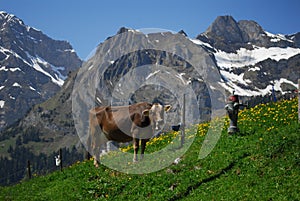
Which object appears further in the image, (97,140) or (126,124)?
(97,140)

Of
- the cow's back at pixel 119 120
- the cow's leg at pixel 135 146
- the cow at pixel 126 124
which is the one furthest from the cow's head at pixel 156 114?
the cow's leg at pixel 135 146

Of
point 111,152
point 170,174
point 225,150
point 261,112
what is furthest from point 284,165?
point 111,152

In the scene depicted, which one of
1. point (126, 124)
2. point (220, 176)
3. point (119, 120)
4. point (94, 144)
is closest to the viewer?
point (220, 176)

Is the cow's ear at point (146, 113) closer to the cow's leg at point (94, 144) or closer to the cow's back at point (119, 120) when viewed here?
the cow's back at point (119, 120)

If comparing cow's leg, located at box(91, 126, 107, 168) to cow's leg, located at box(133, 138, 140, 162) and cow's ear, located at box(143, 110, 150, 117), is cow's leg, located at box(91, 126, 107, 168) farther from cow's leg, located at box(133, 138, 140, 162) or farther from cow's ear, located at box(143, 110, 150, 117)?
cow's ear, located at box(143, 110, 150, 117)

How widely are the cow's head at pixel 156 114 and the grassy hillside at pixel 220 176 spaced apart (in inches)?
91.5

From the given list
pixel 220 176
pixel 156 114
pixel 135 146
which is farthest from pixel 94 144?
pixel 220 176

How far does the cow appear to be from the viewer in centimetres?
2097

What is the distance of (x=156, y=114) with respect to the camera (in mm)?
20797

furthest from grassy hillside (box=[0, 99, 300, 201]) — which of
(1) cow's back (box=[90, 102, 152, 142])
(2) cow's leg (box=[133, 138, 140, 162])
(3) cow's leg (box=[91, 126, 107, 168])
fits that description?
(1) cow's back (box=[90, 102, 152, 142])

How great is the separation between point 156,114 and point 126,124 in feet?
7.76

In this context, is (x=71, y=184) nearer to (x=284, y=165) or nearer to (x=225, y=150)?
(x=225, y=150)

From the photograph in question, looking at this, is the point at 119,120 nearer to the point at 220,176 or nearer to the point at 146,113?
the point at 146,113

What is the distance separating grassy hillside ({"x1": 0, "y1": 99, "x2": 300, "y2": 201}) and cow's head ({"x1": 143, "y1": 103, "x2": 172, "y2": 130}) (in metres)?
2.32
